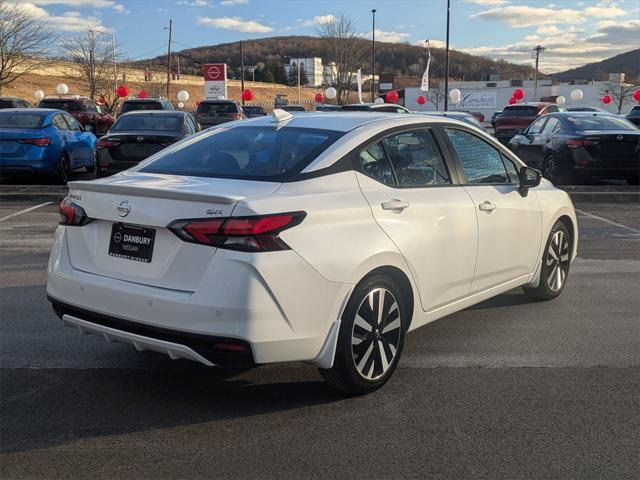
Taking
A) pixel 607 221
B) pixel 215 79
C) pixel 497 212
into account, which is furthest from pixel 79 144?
pixel 215 79

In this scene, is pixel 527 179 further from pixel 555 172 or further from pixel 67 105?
pixel 67 105

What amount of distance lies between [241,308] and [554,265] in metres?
3.69

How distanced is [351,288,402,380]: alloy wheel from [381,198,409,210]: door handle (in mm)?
491

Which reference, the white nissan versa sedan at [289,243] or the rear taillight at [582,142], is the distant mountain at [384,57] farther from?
the white nissan versa sedan at [289,243]

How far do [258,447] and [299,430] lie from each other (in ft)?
0.91

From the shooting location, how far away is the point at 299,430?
3.64 metres

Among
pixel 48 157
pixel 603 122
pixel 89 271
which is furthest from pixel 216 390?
pixel 603 122

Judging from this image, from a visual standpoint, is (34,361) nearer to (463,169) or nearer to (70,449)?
(70,449)

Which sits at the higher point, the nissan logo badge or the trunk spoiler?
the trunk spoiler

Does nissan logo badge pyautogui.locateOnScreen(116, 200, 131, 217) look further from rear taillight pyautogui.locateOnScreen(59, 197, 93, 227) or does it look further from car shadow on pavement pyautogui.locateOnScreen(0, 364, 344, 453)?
car shadow on pavement pyautogui.locateOnScreen(0, 364, 344, 453)

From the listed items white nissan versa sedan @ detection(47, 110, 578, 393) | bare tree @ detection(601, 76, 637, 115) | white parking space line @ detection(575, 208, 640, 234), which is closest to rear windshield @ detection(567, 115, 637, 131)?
white parking space line @ detection(575, 208, 640, 234)

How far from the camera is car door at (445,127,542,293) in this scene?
4984 mm

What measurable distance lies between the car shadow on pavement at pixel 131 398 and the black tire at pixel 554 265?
102 inches

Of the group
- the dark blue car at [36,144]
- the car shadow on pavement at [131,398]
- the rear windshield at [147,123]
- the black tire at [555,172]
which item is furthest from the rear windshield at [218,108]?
the car shadow on pavement at [131,398]
